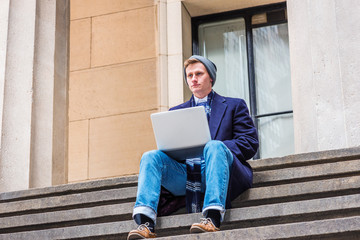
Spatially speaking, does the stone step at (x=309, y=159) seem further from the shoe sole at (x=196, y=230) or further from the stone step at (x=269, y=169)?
the shoe sole at (x=196, y=230)

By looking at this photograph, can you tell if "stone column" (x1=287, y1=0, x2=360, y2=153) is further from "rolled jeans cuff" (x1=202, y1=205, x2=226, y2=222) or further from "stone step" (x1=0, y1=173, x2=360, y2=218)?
"rolled jeans cuff" (x1=202, y1=205, x2=226, y2=222)

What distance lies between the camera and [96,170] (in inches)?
487

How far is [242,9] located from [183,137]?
692cm

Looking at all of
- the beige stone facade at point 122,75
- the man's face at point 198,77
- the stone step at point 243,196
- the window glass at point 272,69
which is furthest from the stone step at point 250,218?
the window glass at point 272,69

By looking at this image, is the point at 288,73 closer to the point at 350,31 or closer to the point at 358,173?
the point at 350,31

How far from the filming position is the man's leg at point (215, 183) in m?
5.48

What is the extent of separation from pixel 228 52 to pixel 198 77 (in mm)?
5814

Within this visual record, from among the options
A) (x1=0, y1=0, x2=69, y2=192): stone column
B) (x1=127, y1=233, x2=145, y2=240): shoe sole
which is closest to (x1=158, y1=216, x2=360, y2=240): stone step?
(x1=127, y1=233, x2=145, y2=240): shoe sole

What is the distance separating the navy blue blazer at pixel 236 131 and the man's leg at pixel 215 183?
23 centimetres

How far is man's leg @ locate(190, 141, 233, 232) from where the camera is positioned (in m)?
5.48

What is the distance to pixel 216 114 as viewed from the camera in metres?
6.61

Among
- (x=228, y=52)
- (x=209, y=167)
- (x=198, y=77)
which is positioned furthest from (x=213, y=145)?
(x=228, y=52)

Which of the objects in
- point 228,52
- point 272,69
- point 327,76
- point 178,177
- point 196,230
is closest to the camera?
point 196,230

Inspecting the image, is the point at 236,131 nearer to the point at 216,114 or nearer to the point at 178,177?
the point at 216,114
